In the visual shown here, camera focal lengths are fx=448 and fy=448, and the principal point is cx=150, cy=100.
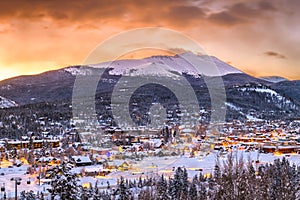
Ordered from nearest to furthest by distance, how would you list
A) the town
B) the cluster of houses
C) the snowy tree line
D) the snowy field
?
the snowy tree line → the snowy field → the town → the cluster of houses

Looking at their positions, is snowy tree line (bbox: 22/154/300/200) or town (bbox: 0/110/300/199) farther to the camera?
town (bbox: 0/110/300/199)

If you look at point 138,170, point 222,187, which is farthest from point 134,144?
point 222,187

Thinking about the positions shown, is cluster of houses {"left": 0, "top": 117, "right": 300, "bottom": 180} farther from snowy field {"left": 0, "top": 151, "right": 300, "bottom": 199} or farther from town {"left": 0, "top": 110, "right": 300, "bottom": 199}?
snowy field {"left": 0, "top": 151, "right": 300, "bottom": 199}

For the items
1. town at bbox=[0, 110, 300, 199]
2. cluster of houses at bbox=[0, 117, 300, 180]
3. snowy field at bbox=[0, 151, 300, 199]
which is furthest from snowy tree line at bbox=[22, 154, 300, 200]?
cluster of houses at bbox=[0, 117, 300, 180]

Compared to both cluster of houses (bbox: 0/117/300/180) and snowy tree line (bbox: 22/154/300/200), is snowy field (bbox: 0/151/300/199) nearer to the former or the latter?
cluster of houses (bbox: 0/117/300/180)

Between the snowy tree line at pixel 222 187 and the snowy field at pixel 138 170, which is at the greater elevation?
the snowy tree line at pixel 222 187

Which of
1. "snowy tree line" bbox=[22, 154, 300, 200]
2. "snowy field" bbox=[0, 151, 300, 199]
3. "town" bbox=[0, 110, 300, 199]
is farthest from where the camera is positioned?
"town" bbox=[0, 110, 300, 199]

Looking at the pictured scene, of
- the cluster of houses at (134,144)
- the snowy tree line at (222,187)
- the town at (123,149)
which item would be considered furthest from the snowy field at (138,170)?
the snowy tree line at (222,187)

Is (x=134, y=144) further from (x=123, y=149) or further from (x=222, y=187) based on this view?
(x=222, y=187)

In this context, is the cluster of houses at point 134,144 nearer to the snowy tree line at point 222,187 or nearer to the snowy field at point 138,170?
the snowy field at point 138,170

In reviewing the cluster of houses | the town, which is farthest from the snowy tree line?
the cluster of houses

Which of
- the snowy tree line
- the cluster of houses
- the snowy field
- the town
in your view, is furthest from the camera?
the cluster of houses

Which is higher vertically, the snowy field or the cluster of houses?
the cluster of houses

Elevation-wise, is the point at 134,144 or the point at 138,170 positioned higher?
the point at 134,144
